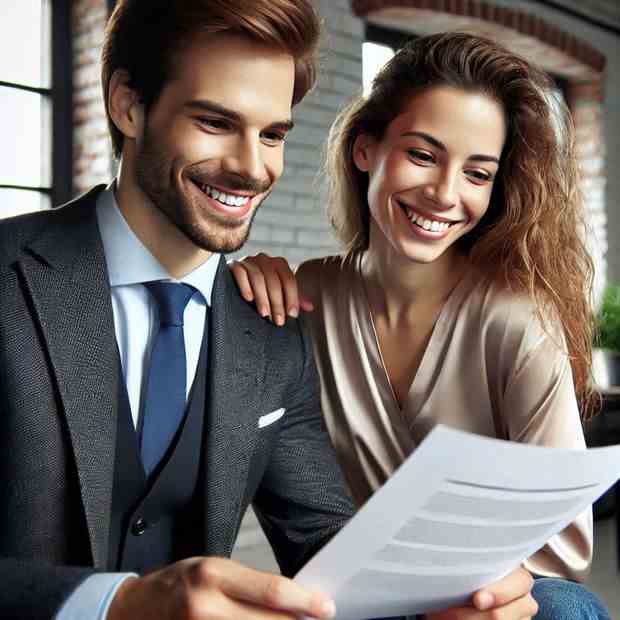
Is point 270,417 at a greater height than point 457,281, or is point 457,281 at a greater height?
point 457,281

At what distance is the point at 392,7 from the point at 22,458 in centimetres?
422

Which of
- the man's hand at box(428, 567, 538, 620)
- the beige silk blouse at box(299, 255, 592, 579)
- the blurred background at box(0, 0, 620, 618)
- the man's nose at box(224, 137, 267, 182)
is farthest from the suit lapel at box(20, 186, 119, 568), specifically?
the blurred background at box(0, 0, 620, 618)

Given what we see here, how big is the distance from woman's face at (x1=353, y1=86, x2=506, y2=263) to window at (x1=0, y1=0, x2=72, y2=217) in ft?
8.06

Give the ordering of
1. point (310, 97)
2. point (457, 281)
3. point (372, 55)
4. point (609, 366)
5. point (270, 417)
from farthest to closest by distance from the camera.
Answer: point (372, 55), point (310, 97), point (609, 366), point (457, 281), point (270, 417)

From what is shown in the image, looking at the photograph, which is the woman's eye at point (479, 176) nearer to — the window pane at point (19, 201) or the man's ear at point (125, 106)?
the man's ear at point (125, 106)

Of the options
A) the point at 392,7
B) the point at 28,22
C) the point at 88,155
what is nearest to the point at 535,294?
the point at 88,155

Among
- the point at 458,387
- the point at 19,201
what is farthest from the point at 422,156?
the point at 19,201

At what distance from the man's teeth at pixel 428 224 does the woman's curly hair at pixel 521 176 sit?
0.15 meters

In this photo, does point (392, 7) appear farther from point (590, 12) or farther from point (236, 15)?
point (236, 15)

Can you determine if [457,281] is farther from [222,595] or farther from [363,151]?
[222,595]

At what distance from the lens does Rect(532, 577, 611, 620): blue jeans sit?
1.47 m

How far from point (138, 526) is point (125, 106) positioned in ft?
2.14

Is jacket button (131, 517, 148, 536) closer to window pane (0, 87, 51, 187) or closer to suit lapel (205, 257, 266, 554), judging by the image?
suit lapel (205, 257, 266, 554)

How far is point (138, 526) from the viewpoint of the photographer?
4.50 ft
